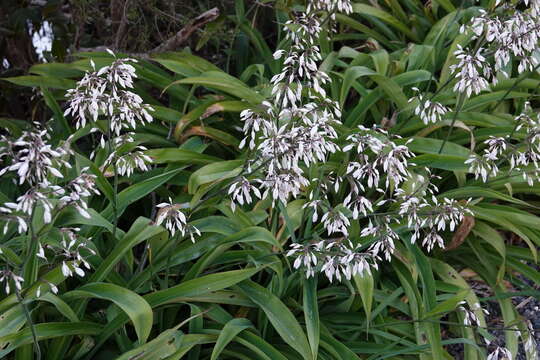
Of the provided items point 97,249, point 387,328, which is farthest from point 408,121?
point 97,249

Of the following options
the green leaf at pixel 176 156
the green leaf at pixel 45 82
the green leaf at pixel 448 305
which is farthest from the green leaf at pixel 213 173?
the green leaf at pixel 45 82

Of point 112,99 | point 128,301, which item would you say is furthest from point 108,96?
point 128,301

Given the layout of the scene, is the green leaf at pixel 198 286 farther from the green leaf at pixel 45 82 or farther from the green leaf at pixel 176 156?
the green leaf at pixel 45 82

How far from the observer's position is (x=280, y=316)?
282 centimetres

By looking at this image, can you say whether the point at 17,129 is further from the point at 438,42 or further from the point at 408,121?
the point at 438,42

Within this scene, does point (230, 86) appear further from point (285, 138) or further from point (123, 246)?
point (285, 138)

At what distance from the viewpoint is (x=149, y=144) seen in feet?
12.6

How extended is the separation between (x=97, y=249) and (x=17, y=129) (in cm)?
133

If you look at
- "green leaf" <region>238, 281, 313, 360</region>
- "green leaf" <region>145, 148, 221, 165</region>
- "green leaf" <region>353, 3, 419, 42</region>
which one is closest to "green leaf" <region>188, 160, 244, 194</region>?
"green leaf" <region>145, 148, 221, 165</region>

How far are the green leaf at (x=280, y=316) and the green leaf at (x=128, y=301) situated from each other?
1.61ft

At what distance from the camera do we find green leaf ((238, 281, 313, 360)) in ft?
8.98

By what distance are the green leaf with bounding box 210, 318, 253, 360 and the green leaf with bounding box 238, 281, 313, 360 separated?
0.09 metres

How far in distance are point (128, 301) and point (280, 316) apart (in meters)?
0.60

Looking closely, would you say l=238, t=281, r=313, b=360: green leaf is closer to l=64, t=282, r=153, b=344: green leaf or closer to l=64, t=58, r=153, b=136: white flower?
l=64, t=282, r=153, b=344: green leaf
